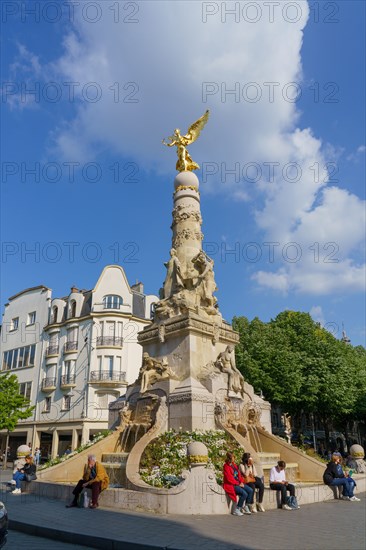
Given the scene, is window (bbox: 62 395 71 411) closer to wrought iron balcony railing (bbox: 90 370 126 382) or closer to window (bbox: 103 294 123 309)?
wrought iron balcony railing (bbox: 90 370 126 382)

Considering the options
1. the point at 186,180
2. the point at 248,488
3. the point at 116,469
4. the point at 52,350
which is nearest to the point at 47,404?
the point at 52,350

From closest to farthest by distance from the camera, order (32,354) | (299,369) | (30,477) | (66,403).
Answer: (30,477) < (299,369) < (66,403) < (32,354)

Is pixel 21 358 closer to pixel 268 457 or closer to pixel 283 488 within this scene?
pixel 268 457

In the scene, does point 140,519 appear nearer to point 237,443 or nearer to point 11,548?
point 11,548

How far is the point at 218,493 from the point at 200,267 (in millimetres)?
10601

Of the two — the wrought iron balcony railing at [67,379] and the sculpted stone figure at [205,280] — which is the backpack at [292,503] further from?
the wrought iron balcony railing at [67,379]

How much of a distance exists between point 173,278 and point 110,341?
22.5 metres

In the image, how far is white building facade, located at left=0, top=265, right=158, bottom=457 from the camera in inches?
1513

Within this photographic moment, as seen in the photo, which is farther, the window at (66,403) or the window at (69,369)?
the window at (69,369)

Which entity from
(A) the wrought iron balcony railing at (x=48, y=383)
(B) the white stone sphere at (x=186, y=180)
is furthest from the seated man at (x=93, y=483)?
(A) the wrought iron balcony railing at (x=48, y=383)

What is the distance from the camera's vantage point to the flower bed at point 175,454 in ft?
39.0

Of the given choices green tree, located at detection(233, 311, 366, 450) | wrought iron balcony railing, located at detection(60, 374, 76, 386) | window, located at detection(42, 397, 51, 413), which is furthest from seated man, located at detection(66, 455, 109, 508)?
window, located at detection(42, 397, 51, 413)

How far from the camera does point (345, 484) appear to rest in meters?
12.8

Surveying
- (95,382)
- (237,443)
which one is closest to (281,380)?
(95,382)
